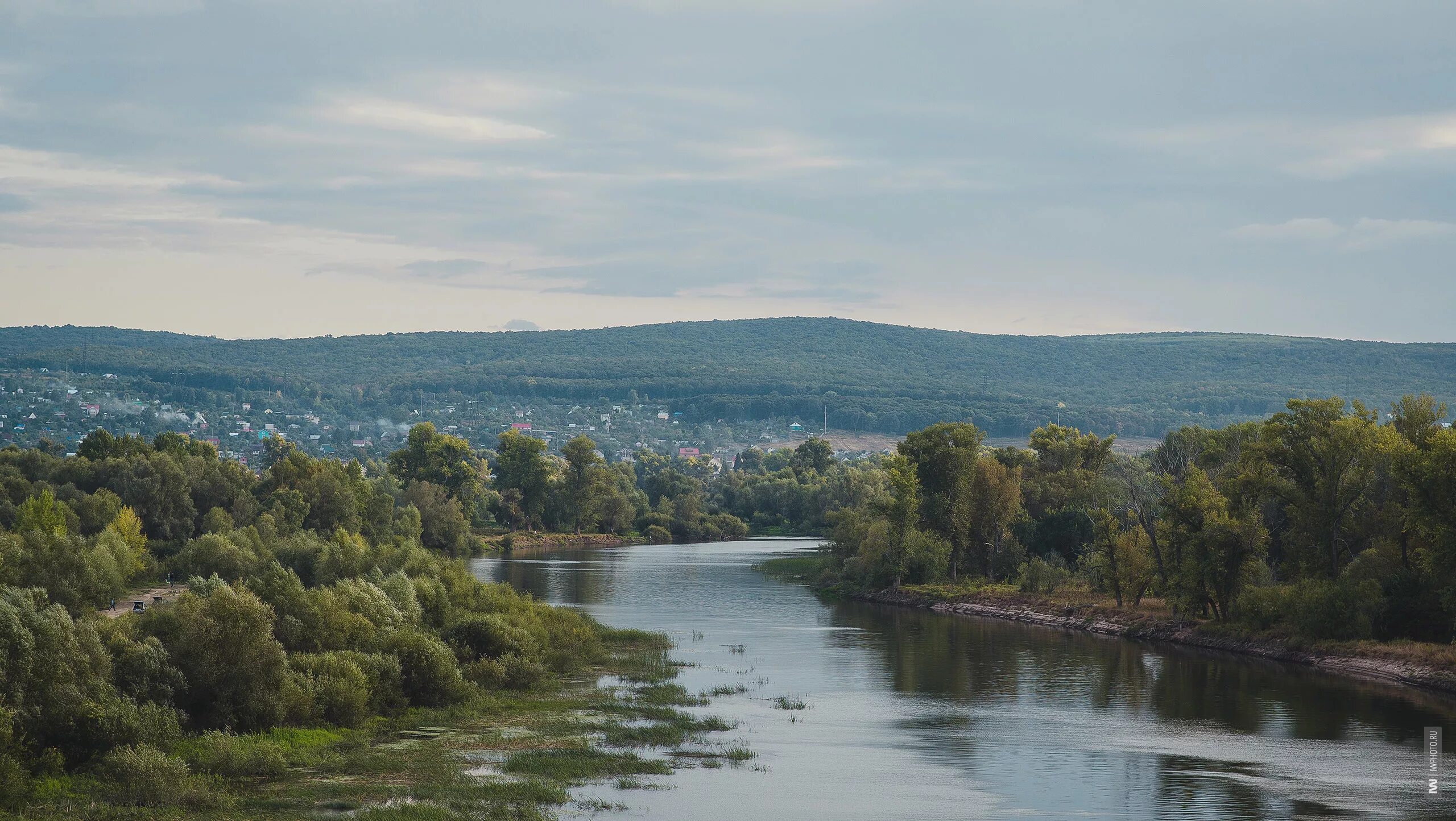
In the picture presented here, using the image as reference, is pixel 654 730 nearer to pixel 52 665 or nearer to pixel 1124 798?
pixel 1124 798

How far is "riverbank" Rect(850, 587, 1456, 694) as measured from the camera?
156ft

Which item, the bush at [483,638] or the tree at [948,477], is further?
the tree at [948,477]

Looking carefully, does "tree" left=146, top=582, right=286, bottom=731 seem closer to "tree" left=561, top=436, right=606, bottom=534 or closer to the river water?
the river water

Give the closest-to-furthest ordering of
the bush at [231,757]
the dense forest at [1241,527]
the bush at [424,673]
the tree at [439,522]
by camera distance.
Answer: the bush at [231,757] < the bush at [424,673] < the dense forest at [1241,527] < the tree at [439,522]

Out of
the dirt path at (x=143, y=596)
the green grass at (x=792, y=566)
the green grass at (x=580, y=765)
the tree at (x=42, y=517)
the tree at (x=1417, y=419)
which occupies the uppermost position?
the tree at (x=1417, y=419)

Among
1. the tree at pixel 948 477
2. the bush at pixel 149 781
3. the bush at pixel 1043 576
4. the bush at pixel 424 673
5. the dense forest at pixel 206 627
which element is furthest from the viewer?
the tree at pixel 948 477

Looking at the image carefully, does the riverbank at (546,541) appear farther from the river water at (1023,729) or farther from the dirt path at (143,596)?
the river water at (1023,729)

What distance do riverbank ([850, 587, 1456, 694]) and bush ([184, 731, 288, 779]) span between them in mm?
36271

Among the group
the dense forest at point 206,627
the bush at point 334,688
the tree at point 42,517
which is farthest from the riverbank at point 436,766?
the tree at point 42,517

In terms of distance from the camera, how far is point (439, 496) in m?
125

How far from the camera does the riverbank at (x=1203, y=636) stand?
47.5 metres

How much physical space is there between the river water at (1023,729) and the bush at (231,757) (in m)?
6.59

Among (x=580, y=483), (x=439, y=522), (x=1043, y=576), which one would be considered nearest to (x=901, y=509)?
(x=1043, y=576)

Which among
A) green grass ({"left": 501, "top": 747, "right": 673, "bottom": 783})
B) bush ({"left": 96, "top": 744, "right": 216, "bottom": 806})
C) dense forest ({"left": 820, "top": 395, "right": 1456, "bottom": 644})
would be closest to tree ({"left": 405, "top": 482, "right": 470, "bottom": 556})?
dense forest ({"left": 820, "top": 395, "right": 1456, "bottom": 644})
